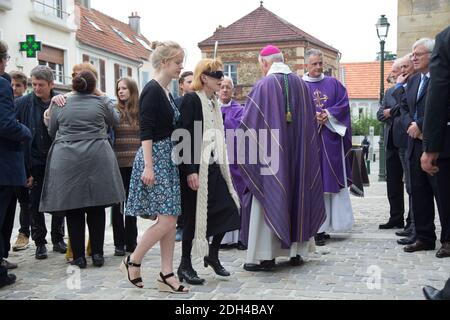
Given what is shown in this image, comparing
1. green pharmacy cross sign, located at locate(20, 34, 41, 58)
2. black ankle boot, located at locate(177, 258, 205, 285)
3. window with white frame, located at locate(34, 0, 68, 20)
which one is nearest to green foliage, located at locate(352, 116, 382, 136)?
window with white frame, located at locate(34, 0, 68, 20)

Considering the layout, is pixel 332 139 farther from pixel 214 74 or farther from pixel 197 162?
pixel 197 162

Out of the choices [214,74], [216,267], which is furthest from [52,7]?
[216,267]

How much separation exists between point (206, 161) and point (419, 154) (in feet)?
8.39

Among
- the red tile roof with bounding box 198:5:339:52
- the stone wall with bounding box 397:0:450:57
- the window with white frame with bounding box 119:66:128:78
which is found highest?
the red tile roof with bounding box 198:5:339:52

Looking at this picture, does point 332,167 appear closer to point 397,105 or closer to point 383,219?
point 397,105

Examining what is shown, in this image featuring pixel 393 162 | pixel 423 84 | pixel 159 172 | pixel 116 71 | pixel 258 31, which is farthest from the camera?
pixel 258 31

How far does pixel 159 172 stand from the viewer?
14.1 ft

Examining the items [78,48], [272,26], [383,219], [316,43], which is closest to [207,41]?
[272,26]

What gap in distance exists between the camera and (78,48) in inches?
1062

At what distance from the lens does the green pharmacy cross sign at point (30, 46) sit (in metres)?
20.7

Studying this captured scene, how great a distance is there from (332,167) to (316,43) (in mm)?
36149

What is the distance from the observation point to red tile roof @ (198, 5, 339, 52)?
127ft

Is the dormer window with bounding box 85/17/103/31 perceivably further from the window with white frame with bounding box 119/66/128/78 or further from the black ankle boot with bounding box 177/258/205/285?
the black ankle boot with bounding box 177/258/205/285

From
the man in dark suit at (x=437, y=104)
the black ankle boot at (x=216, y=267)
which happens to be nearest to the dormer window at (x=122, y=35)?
the black ankle boot at (x=216, y=267)
